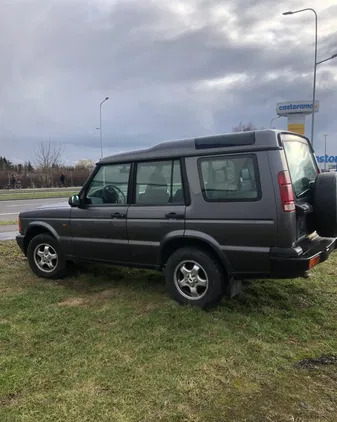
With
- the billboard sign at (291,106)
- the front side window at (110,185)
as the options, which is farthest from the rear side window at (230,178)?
the billboard sign at (291,106)

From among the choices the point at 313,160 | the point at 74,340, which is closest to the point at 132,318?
the point at 74,340

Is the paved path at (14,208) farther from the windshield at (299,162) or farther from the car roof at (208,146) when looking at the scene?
the windshield at (299,162)

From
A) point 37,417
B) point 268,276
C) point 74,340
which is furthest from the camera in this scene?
point 268,276

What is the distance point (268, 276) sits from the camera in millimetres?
4176

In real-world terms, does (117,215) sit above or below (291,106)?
below

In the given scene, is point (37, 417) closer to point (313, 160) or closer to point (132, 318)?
point (132, 318)

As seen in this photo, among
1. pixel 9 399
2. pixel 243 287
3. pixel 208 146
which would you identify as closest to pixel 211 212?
pixel 208 146

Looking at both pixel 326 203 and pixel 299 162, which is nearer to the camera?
pixel 326 203

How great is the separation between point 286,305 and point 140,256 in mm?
1826

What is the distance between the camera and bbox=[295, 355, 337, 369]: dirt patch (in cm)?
340

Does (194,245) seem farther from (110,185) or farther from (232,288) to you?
(110,185)

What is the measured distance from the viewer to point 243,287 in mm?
5398

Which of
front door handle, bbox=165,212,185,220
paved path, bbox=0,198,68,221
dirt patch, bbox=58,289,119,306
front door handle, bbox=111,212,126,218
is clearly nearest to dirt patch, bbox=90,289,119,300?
dirt patch, bbox=58,289,119,306

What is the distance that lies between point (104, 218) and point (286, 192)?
7.74 feet
